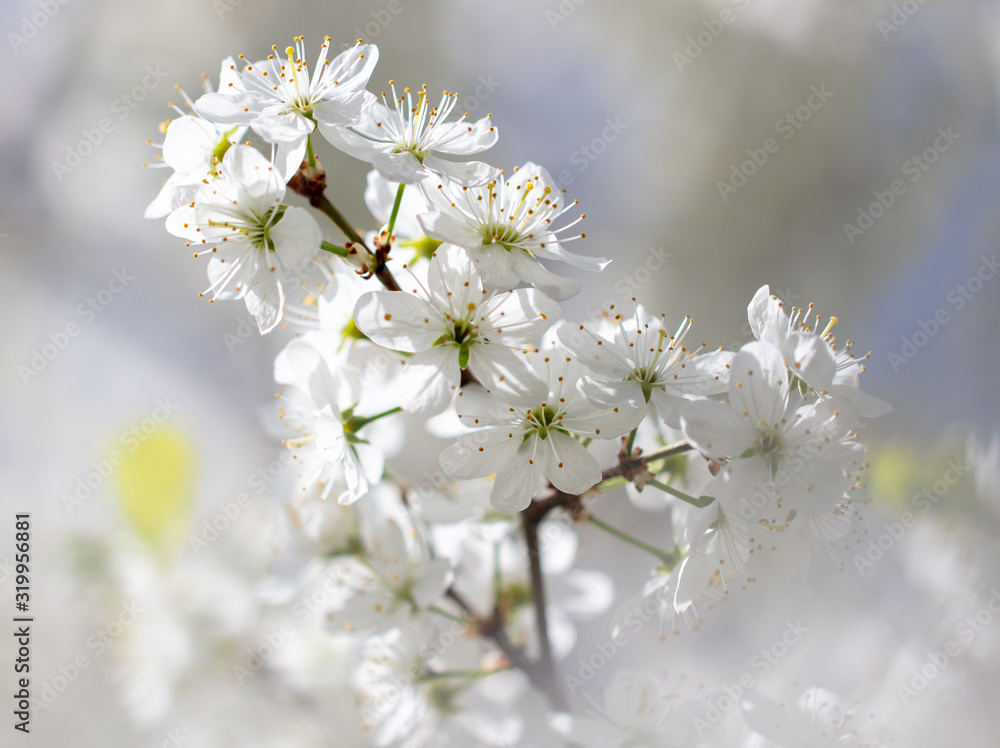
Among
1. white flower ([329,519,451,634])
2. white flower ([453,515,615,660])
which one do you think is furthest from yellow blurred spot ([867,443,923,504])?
white flower ([329,519,451,634])

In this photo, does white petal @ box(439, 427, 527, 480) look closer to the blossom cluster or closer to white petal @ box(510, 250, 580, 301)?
the blossom cluster

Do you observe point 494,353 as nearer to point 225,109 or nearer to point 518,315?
point 518,315

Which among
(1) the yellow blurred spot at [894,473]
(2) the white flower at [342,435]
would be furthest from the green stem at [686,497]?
(1) the yellow blurred spot at [894,473]

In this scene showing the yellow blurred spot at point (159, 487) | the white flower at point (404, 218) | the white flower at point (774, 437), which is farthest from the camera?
the yellow blurred spot at point (159, 487)

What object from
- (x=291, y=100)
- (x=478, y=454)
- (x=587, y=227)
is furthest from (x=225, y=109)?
(x=587, y=227)

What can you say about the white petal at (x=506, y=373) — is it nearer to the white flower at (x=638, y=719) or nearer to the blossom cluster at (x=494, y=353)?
the blossom cluster at (x=494, y=353)

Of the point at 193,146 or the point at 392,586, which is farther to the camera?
the point at 392,586

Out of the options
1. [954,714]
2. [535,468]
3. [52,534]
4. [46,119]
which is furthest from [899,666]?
[46,119]
